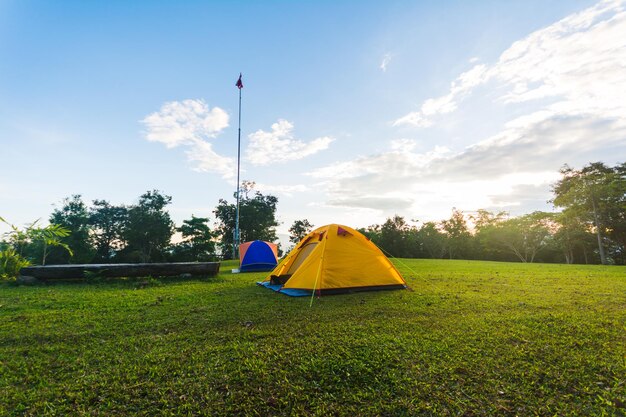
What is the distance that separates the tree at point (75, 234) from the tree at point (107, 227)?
1028 mm

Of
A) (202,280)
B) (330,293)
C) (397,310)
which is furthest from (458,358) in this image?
(202,280)

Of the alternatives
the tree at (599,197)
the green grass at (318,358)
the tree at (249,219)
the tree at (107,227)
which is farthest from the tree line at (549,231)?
the tree at (107,227)

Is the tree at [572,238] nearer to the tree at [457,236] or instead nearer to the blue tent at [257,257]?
the tree at [457,236]

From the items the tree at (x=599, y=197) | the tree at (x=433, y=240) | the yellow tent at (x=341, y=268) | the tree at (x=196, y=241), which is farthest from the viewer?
the tree at (x=433, y=240)

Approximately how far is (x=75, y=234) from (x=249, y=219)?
18314 mm

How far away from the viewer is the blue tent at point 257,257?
13.1m

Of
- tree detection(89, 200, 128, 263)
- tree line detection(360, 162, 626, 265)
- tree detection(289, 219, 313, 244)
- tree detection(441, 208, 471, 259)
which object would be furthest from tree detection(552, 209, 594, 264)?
tree detection(89, 200, 128, 263)

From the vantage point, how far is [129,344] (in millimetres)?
3496

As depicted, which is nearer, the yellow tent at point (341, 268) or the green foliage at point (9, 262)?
the green foliage at point (9, 262)

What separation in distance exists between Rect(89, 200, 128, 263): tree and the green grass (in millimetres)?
33004

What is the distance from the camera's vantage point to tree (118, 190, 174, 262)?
32.0m

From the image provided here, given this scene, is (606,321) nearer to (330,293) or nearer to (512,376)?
(512,376)

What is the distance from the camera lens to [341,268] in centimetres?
669

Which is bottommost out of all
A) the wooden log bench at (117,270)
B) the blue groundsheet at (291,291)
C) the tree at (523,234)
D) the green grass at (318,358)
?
the green grass at (318,358)
